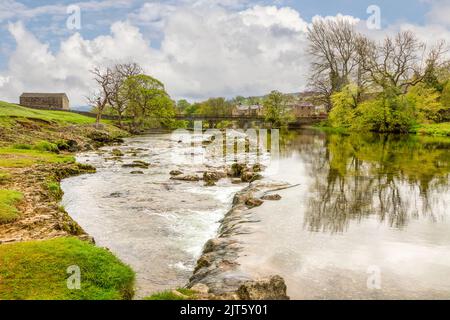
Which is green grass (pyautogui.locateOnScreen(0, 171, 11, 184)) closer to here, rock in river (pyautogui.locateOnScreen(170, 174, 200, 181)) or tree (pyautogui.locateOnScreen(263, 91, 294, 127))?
rock in river (pyautogui.locateOnScreen(170, 174, 200, 181))

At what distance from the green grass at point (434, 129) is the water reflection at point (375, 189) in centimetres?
3408

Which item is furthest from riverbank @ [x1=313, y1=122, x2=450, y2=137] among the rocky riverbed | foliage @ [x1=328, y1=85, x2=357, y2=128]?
the rocky riverbed

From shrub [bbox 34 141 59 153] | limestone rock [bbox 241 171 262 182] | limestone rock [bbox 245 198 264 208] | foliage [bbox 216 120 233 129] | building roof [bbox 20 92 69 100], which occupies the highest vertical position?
building roof [bbox 20 92 69 100]

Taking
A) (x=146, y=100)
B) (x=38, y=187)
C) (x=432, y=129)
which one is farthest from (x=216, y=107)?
(x=38, y=187)

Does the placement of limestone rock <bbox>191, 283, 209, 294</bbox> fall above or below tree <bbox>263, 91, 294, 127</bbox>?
below

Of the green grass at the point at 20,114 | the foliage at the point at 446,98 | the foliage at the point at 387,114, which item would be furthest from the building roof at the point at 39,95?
the foliage at the point at 446,98

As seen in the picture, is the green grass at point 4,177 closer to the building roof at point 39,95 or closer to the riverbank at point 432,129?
the riverbank at point 432,129

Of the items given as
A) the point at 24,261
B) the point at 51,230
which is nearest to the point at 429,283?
the point at 24,261

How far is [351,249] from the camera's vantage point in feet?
38.1

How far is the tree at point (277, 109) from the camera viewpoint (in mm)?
98125

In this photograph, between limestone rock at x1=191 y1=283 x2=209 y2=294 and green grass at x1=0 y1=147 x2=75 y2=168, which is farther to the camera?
green grass at x1=0 y1=147 x2=75 y2=168

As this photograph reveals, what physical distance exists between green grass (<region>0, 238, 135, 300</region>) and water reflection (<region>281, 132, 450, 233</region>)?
25.1ft

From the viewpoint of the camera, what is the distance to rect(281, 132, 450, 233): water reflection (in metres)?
15.4
